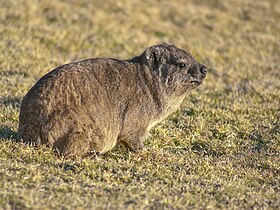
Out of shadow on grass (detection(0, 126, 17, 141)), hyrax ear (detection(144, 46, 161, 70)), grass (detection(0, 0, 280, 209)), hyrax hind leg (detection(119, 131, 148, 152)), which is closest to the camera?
grass (detection(0, 0, 280, 209))

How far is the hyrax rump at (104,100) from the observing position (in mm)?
6945

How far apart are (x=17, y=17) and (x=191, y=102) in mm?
7229

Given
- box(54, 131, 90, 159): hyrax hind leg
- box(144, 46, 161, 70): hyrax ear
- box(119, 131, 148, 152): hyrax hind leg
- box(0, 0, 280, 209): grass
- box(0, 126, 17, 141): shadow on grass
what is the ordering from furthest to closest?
box(144, 46, 161, 70): hyrax ear < box(0, 126, 17, 141): shadow on grass < box(119, 131, 148, 152): hyrax hind leg < box(54, 131, 90, 159): hyrax hind leg < box(0, 0, 280, 209): grass

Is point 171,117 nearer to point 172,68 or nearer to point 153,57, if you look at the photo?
point 172,68

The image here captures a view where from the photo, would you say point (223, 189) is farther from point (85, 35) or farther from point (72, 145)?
point (85, 35)

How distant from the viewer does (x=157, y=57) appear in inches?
318

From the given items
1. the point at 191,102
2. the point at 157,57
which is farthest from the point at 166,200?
Answer: the point at 191,102

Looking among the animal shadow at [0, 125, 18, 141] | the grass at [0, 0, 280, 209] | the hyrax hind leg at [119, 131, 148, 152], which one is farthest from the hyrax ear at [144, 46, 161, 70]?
the animal shadow at [0, 125, 18, 141]

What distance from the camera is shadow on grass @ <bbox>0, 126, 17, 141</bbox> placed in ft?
25.2

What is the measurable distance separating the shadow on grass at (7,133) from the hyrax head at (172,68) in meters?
2.14

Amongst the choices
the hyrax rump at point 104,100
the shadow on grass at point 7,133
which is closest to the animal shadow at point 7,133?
the shadow on grass at point 7,133

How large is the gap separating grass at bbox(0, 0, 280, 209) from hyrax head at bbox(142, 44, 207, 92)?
981 millimetres

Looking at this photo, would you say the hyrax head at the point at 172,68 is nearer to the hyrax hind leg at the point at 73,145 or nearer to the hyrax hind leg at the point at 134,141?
the hyrax hind leg at the point at 134,141

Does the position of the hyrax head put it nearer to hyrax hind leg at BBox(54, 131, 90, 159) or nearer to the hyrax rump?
the hyrax rump
